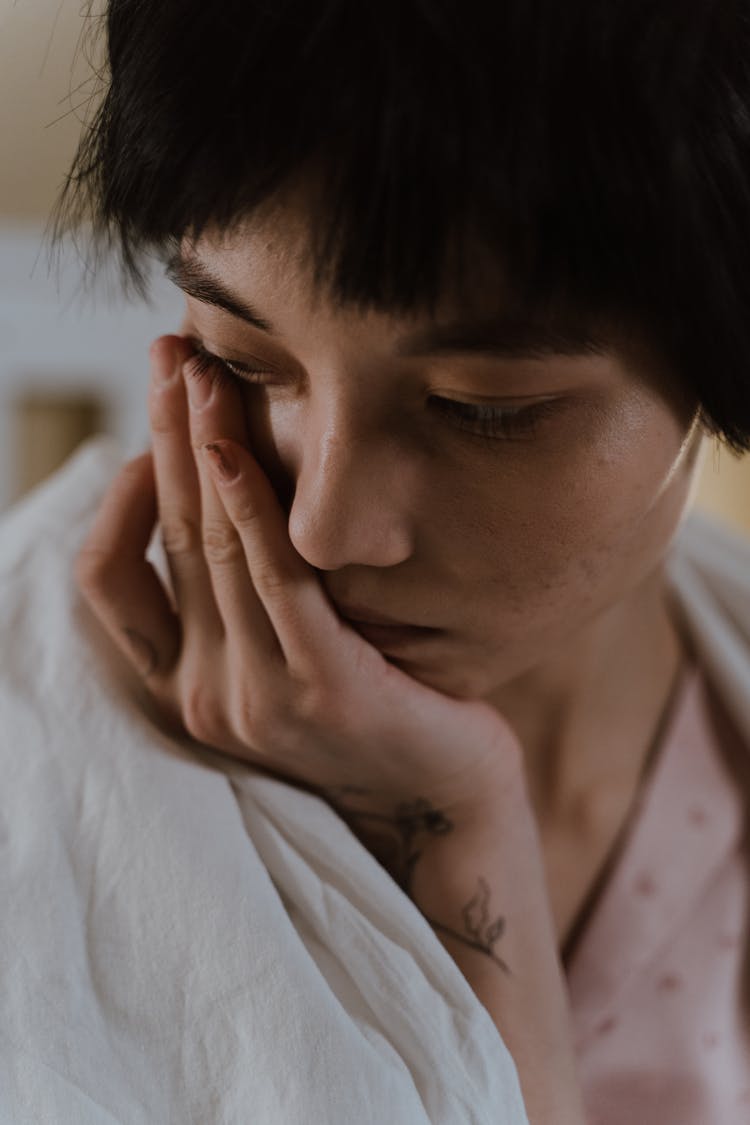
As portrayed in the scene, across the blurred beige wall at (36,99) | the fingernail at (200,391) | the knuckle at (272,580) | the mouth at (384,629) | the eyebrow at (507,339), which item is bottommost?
the mouth at (384,629)

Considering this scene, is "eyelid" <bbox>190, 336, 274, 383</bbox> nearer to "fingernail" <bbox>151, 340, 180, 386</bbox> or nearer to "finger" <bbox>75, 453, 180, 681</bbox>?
"fingernail" <bbox>151, 340, 180, 386</bbox>

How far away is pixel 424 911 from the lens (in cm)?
68

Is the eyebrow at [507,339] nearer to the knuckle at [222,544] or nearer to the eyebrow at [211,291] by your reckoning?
the eyebrow at [211,291]

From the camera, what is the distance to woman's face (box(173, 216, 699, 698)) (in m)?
0.51

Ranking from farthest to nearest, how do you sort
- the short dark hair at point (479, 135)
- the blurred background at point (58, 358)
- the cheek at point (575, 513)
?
the blurred background at point (58, 358)
the cheek at point (575, 513)
the short dark hair at point (479, 135)

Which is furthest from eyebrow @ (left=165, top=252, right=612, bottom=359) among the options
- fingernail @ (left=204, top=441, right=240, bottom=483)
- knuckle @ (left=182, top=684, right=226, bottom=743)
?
knuckle @ (left=182, top=684, right=226, bottom=743)

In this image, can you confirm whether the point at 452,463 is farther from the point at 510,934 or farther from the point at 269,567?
the point at 510,934

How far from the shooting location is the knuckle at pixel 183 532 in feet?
2.28

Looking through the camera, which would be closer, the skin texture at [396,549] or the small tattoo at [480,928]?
the skin texture at [396,549]

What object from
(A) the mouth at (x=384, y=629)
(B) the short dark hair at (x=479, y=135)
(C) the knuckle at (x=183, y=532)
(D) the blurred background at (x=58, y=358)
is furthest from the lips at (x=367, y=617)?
(D) the blurred background at (x=58, y=358)

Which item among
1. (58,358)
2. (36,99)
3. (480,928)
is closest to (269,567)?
(480,928)

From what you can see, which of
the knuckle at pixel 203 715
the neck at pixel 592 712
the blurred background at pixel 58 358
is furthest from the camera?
the blurred background at pixel 58 358

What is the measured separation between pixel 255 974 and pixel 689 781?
17.1 inches

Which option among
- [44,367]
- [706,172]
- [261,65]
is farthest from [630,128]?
[44,367]
